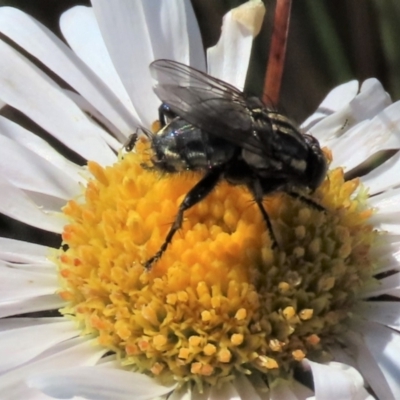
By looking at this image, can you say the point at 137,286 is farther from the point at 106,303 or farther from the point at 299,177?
the point at 299,177

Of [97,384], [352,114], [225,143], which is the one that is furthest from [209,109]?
[352,114]

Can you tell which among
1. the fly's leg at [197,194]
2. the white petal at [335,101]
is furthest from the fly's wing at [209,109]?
the white petal at [335,101]

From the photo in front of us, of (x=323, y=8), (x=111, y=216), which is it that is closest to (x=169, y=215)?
(x=111, y=216)

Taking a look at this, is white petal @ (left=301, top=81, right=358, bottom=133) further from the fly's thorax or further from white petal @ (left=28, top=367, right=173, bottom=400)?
white petal @ (left=28, top=367, right=173, bottom=400)

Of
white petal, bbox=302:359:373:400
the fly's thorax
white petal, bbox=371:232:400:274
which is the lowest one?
white petal, bbox=302:359:373:400

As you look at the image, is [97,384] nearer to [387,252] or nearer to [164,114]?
[164,114]

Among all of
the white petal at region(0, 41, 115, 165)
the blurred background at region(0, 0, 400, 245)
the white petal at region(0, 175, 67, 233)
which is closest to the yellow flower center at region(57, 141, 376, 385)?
the white petal at region(0, 175, 67, 233)

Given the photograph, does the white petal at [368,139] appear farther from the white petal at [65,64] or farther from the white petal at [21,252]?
the white petal at [21,252]
